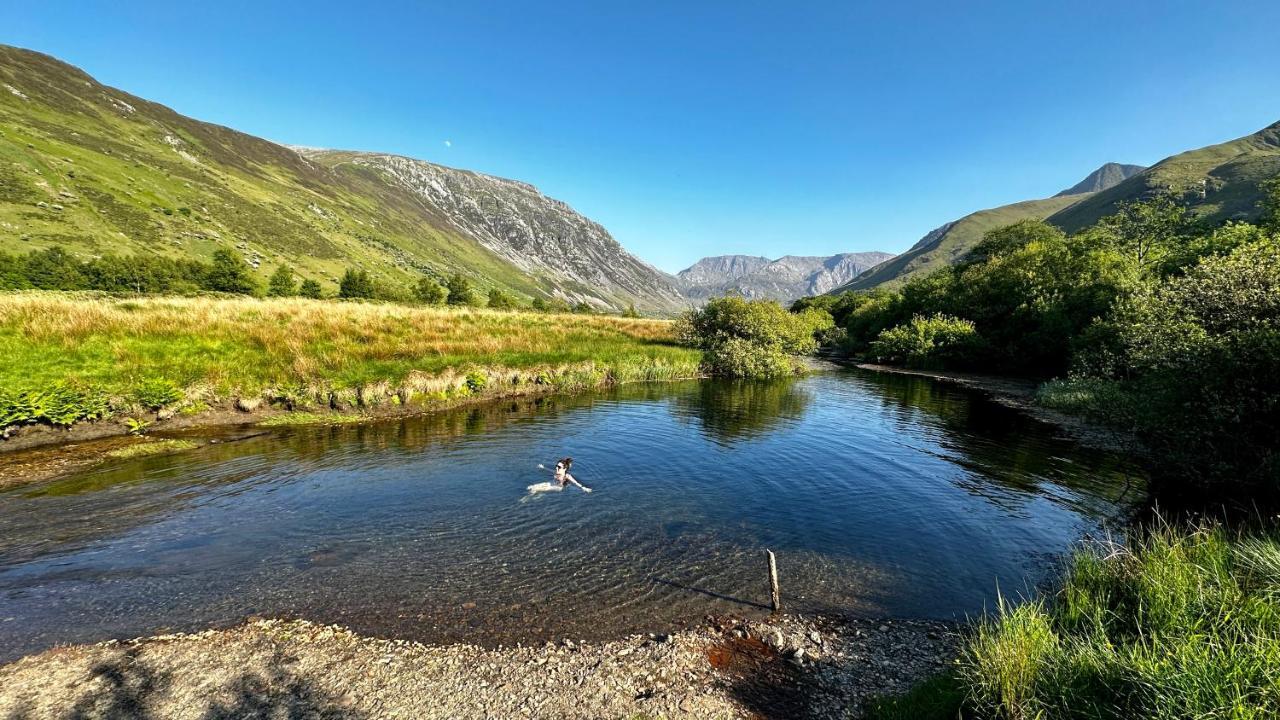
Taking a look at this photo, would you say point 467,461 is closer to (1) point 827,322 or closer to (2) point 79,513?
(2) point 79,513

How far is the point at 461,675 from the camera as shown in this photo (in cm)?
808

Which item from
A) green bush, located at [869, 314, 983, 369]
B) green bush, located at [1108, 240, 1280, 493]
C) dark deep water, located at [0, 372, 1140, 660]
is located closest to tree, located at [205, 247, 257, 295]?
dark deep water, located at [0, 372, 1140, 660]

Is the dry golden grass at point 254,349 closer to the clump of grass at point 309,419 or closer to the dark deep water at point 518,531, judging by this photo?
the clump of grass at point 309,419

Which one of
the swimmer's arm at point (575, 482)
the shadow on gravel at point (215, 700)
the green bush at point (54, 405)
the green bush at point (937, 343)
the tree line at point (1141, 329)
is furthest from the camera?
the green bush at point (937, 343)

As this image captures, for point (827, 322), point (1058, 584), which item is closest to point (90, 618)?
point (1058, 584)

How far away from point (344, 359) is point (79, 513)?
16234 millimetres

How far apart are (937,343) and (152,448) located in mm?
73596

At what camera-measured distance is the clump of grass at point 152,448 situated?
59.0 feet

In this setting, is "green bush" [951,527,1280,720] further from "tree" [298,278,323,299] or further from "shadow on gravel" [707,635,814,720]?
"tree" [298,278,323,299]

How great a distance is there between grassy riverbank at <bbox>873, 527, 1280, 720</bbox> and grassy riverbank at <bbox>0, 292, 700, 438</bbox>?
28.3 m

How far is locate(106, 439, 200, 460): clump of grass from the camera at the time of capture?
1797cm

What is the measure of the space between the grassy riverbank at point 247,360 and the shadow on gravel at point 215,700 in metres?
18.8

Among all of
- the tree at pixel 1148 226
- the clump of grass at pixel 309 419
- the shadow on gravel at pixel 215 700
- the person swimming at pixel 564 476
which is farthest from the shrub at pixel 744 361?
the tree at pixel 1148 226

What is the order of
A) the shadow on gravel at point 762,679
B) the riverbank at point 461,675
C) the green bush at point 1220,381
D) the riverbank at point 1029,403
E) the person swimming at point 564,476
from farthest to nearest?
the riverbank at point 1029,403 < the person swimming at point 564,476 < the green bush at point 1220,381 < the shadow on gravel at point 762,679 < the riverbank at point 461,675
